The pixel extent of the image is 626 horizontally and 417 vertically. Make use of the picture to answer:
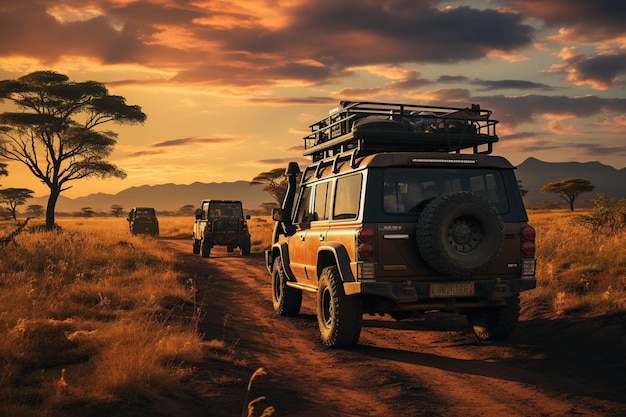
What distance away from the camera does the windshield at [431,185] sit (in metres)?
7.21

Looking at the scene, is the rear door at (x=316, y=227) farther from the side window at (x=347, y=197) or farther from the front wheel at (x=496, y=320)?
the front wheel at (x=496, y=320)

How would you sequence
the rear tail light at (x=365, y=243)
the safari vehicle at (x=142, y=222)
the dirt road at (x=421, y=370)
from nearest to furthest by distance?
the dirt road at (x=421, y=370)
the rear tail light at (x=365, y=243)
the safari vehicle at (x=142, y=222)

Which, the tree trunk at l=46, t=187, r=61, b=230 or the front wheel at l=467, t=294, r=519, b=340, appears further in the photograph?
the tree trunk at l=46, t=187, r=61, b=230

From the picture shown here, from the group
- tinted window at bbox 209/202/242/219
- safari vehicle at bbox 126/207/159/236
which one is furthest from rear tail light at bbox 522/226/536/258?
safari vehicle at bbox 126/207/159/236

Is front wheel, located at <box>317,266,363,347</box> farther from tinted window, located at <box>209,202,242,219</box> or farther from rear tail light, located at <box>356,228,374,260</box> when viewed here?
tinted window, located at <box>209,202,242,219</box>

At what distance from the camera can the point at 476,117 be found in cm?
847

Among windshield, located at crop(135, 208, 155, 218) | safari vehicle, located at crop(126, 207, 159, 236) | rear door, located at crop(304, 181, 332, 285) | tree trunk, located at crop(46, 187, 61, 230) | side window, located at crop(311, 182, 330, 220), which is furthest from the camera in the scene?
tree trunk, located at crop(46, 187, 61, 230)

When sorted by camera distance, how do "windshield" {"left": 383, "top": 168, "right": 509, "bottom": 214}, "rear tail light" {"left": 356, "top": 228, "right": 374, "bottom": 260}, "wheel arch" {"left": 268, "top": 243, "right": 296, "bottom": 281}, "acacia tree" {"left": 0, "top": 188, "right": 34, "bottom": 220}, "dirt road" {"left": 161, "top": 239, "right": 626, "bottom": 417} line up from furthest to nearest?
"acacia tree" {"left": 0, "top": 188, "right": 34, "bottom": 220} → "wheel arch" {"left": 268, "top": 243, "right": 296, "bottom": 281} → "windshield" {"left": 383, "top": 168, "right": 509, "bottom": 214} → "rear tail light" {"left": 356, "top": 228, "right": 374, "bottom": 260} → "dirt road" {"left": 161, "top": 239, "right": 626, "bottom": 417}

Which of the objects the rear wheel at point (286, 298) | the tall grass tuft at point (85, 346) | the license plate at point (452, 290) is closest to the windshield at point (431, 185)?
the license plate at point (452, 290)

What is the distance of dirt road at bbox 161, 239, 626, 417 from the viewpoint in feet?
17.8

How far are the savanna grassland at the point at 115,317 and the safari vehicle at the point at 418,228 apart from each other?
1754mm

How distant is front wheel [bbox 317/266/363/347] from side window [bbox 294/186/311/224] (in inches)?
76.1

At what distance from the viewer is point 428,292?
7.03m

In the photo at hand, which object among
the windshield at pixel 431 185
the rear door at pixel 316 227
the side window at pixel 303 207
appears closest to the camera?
the windshield at pixel 431 185
